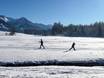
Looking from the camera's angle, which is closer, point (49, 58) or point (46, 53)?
point (49, 58)

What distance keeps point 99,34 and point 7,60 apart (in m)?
165

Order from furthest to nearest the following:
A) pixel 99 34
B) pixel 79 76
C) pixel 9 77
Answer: pixel 99 34
pixel 79 76
pixel 9 77

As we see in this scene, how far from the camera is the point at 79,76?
1995cm

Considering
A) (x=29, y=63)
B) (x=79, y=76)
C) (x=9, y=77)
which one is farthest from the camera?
(x=29, y=63)

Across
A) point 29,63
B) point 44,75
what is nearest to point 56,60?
point 29,63

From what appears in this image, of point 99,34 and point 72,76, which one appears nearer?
point 72,76

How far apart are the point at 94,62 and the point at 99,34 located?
6339 inches

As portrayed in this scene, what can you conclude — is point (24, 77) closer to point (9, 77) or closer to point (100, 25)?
point (9, 77)

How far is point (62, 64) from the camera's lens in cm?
2869

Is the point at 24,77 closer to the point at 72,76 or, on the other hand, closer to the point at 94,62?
the point at 72,76

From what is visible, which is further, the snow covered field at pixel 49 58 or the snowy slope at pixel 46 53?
the snowy slope at pixel 46 53

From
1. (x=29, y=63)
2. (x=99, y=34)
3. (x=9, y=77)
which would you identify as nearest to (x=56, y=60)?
(x=29, y=63)

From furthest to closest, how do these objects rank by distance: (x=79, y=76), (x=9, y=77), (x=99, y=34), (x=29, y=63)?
(x=99, y=34) → (x=29, y=63) → (x=79, y=76) → (x=9, y=77)

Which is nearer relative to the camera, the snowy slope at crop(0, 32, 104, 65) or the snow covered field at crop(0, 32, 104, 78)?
the snow covered field at crop(0, 32, 104, 78)
